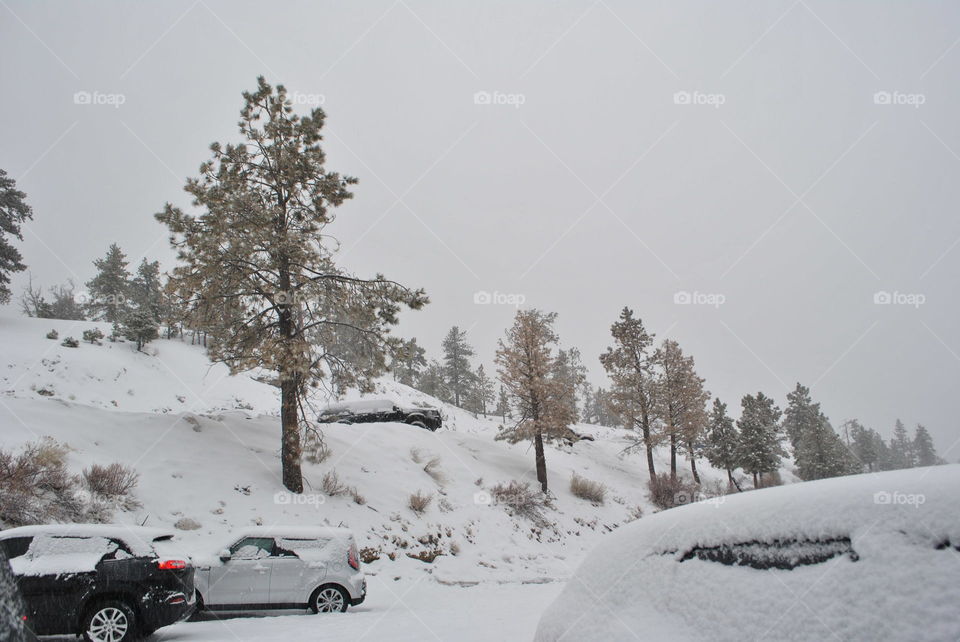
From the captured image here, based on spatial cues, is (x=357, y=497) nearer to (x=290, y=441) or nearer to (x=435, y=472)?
(x=290, y=441)

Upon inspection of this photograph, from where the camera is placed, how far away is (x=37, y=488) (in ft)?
31.7

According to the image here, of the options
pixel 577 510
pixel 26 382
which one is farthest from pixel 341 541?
pixel 26 382

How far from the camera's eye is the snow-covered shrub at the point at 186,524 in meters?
10.7

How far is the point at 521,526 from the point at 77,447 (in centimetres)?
1379

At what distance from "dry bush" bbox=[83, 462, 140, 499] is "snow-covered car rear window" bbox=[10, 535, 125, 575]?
503 cm

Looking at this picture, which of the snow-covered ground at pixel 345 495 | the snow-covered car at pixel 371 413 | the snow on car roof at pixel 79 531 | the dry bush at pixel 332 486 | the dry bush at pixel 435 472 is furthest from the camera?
the snow-covered car at pixel 371 413

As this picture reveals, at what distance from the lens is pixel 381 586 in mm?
11172

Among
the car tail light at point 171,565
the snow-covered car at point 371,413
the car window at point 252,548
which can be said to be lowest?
the car window at point 252,548

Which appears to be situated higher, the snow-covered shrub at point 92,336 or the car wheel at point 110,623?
the snow-covered shrub at point 92,336

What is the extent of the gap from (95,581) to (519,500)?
15.1 meters

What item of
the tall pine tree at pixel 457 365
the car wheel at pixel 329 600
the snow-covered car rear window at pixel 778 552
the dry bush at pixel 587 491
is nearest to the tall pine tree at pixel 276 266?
the car wheel at pixel 329 600

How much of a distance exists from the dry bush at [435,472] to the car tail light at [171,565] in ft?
41.1

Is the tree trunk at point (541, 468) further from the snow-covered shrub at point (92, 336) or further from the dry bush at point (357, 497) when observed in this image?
the snow-covered shrub at point (92, 336)

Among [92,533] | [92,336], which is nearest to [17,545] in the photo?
[92,533]
